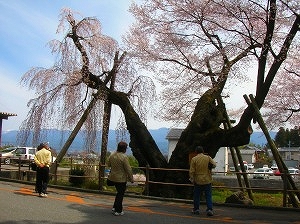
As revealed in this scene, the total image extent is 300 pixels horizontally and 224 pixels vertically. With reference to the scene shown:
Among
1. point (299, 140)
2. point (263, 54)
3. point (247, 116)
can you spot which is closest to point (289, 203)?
point (247, 116)

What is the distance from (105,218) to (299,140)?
80.2 m

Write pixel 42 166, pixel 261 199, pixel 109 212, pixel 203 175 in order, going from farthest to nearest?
pixel 261 199, pixel 42 166, pixel 109 212, pixel 203 175

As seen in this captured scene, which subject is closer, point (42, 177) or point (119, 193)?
point (119, 193)

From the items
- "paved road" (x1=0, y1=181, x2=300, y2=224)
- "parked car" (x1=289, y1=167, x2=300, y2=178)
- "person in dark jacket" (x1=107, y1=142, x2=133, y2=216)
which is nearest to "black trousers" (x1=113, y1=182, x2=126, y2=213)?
"person in dark jacket" (x1=107, y1=142, x2=133, y2=216)

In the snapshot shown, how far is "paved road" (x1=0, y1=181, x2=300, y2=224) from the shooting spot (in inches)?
340

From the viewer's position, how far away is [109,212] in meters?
9.84

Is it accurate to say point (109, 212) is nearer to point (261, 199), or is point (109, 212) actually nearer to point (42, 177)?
point (42, 177)

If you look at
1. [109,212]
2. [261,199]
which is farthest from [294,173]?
[109,212]

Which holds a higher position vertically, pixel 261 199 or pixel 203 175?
pixel 203 175

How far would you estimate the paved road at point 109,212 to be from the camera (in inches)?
340

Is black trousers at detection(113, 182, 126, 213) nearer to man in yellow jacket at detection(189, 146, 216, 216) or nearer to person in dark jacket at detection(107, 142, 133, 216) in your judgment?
person in dark jacket at detection(107, 142, 133, 216)

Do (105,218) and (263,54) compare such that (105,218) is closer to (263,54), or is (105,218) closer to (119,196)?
(119,196)

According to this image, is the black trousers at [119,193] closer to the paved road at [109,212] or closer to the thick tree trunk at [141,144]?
the paved road at [109,212]

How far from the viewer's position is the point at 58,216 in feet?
29.1
